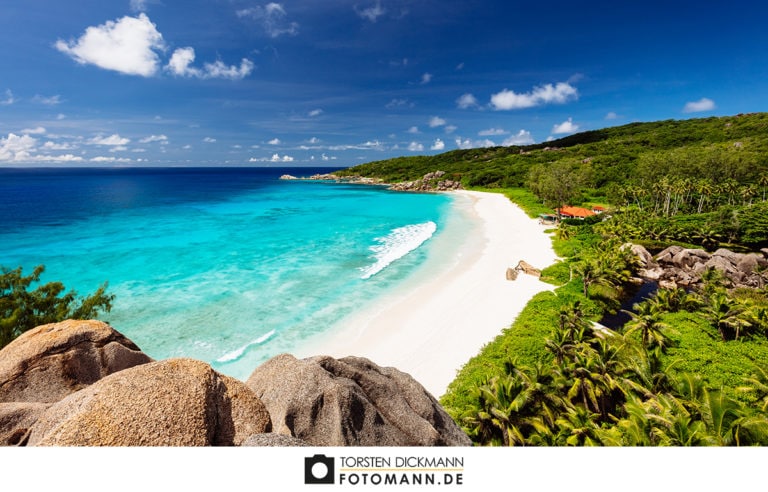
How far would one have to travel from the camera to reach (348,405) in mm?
7117

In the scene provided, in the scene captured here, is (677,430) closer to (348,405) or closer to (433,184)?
(348,405)

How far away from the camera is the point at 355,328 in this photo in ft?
Answer: 79.7

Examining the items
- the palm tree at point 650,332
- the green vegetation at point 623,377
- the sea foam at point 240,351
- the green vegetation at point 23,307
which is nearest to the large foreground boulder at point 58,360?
the green vegetation at point 23,307

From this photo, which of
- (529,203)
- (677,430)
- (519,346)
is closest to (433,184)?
(529,203)

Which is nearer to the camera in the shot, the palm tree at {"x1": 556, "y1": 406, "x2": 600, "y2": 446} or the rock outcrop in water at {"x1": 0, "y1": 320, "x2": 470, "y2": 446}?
the rock outcrop in water at {"x1": 0, "y1": 320, "x2": 470, "y2": 446}

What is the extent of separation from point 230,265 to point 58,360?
3349 cm

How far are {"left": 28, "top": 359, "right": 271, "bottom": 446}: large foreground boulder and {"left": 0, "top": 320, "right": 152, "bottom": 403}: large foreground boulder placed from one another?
3.77 m

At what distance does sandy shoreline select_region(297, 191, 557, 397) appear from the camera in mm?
20172

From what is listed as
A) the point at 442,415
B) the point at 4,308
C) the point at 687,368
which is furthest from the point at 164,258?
the point at 687,368

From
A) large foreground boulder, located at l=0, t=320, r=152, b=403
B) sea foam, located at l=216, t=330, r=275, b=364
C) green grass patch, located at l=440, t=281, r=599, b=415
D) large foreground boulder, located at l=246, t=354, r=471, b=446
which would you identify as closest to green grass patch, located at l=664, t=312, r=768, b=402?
green grass patch, located at l=440, t=281, r=599, b=415

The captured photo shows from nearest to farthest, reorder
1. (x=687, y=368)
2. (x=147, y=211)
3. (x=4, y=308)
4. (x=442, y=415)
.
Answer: (x=442, y=415)
(x=4, y=308)
(x=687, y=368)
(x=147, y=211)

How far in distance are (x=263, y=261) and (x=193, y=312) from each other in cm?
1493
